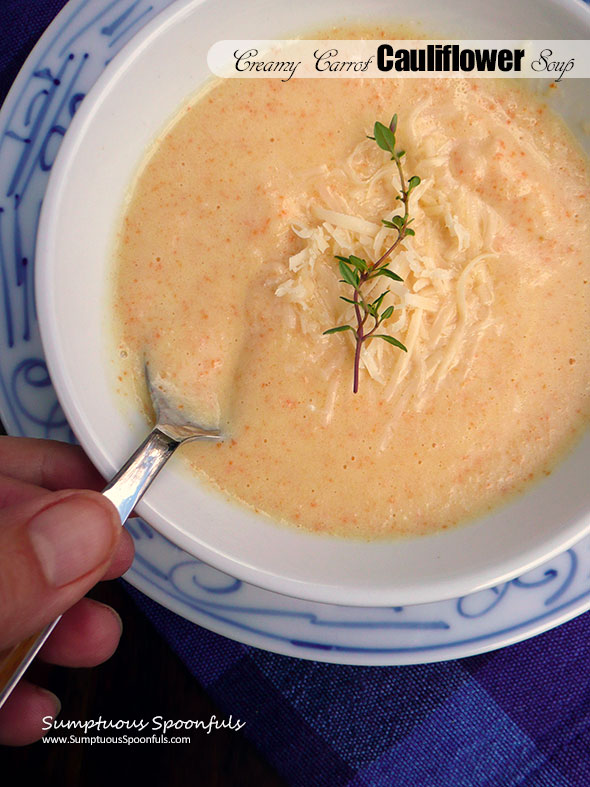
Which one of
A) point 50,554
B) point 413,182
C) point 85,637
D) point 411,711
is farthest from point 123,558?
point 413,182

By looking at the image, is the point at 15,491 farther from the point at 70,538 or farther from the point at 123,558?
the point at 70,538

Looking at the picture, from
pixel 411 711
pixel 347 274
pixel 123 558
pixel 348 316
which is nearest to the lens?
pixel 347 274

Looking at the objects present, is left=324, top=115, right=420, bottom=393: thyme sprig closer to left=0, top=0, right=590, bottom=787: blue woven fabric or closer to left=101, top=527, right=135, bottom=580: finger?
left=101, top=527, right=135, bottom=580: finger

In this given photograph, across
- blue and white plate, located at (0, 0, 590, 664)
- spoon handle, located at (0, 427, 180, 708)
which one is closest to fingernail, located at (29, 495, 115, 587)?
spoon handle, located at (0, 427, 180, 708)

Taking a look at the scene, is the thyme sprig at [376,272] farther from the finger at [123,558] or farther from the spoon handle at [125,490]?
the finger at [123,558]

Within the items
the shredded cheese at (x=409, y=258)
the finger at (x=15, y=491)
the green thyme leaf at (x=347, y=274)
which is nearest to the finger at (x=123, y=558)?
the finger at (x=15, y=491)

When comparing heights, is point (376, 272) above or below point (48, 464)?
above
